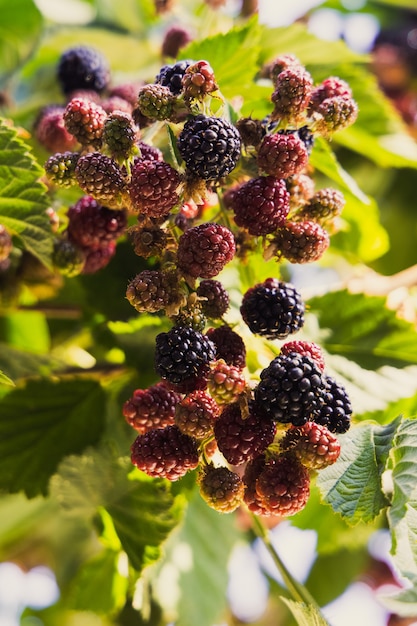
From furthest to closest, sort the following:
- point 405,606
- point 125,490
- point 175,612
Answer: point 175,612 < point 125,490 < point 405,606

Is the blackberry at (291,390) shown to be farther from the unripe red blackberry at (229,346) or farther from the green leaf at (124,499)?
the green leaf at (124,499)

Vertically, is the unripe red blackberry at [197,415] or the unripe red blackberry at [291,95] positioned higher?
the unripe red blackberry at [291,95]

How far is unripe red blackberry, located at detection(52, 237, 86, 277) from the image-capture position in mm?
800

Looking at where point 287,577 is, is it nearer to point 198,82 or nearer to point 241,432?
point 241,432

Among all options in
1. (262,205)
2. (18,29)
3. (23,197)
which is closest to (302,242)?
(262,205)

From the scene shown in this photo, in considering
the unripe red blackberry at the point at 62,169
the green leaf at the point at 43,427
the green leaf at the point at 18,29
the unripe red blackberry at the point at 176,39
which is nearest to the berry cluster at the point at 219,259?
the unripe red blackberry at the point at 62,169

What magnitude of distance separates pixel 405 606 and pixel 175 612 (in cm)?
61

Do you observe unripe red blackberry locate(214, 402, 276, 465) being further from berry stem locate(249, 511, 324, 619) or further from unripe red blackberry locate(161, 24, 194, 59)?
unripe red blackberry locate(161, 24, 194, 59)

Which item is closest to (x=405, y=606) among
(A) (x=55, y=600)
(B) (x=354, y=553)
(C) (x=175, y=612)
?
(C) (x=175, y=612)

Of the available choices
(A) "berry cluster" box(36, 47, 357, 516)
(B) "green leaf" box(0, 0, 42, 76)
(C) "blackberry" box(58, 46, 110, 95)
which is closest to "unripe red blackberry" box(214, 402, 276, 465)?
(A) "berry cluster" box(36, 47, 357, 516)

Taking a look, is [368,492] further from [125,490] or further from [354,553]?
[354,553]

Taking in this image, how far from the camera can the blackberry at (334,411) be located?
65cm

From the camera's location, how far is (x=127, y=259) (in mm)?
903

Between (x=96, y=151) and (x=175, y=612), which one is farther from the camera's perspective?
(x=175, y=612)
